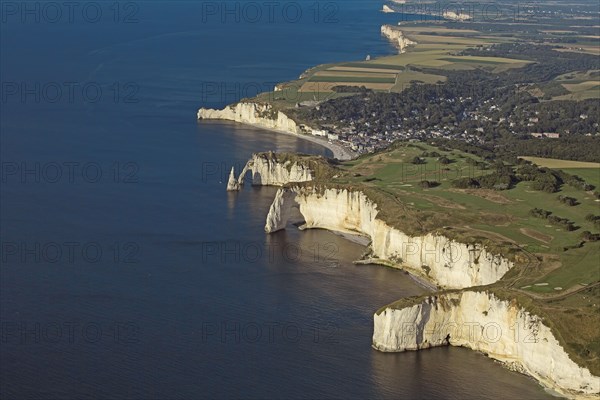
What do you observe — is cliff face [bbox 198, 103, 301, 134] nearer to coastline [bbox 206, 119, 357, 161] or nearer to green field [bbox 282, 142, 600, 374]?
coastline [bbox 206, 119, 357, 161]

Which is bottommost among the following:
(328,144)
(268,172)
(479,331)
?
(479,331)

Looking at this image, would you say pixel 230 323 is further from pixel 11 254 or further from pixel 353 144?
pixel 353 144

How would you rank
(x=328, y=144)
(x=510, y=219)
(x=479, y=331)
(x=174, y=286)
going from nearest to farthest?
(x=479, y=331), (x=174, y=286), (x=510, y=219), (x=328, y=144)

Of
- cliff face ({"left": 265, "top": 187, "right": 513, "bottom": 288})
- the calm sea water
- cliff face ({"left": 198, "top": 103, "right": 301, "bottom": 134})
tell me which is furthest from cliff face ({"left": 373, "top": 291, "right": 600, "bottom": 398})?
cliff face ({"left": 198, "top": 103, "right": 301, "bottom": 134})

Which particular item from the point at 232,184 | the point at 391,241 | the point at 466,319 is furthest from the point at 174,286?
the point at 232,184

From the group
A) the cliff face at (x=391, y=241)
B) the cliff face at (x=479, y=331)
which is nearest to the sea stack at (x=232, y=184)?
the cliff face at (x=391, y=241)

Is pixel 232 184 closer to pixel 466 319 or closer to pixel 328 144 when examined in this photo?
pixel 328 144

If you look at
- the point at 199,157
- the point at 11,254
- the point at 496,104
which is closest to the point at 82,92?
the point at 199,157
